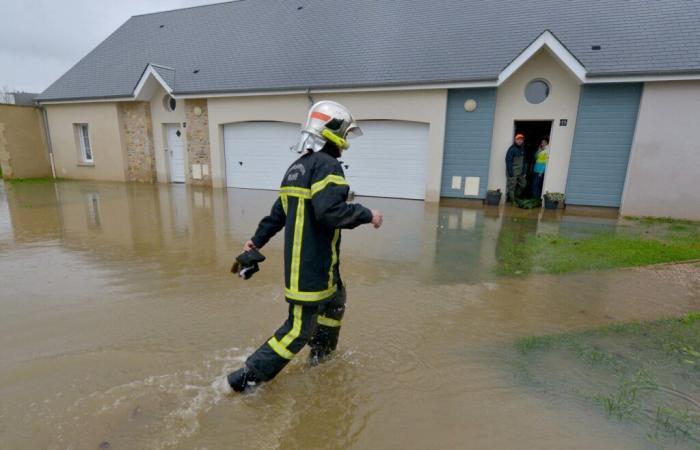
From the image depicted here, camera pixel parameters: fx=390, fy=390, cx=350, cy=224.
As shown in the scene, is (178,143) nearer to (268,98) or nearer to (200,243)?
(268,98)

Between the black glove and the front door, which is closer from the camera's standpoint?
the black glove

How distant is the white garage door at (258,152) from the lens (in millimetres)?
13055

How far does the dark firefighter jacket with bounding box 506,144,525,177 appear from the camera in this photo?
10438 mm

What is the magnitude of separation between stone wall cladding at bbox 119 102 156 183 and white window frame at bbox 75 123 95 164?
203 centimetres

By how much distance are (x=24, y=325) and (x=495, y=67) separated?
35.2 ft

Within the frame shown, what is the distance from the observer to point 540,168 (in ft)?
35.6

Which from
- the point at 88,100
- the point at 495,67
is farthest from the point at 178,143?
the point at 495,67

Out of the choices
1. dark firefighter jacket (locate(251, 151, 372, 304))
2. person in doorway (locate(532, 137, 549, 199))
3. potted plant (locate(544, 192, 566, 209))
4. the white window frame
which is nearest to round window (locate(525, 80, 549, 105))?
person in doorway (locate(532, 137, 549, 199))

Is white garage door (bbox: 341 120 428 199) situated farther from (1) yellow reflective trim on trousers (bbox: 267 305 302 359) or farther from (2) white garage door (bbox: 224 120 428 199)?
(1) yellow reflective trim on trousers (bbox: 267 305 302 359)

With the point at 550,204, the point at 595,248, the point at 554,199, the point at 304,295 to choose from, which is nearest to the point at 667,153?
the point at 554,199

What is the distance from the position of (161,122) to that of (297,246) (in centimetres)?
1456

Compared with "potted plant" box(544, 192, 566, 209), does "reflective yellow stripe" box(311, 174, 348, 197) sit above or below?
above

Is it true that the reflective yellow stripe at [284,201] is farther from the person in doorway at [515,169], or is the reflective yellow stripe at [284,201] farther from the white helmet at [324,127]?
the person in doorway at [515,169]

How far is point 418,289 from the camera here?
15.3 feet
